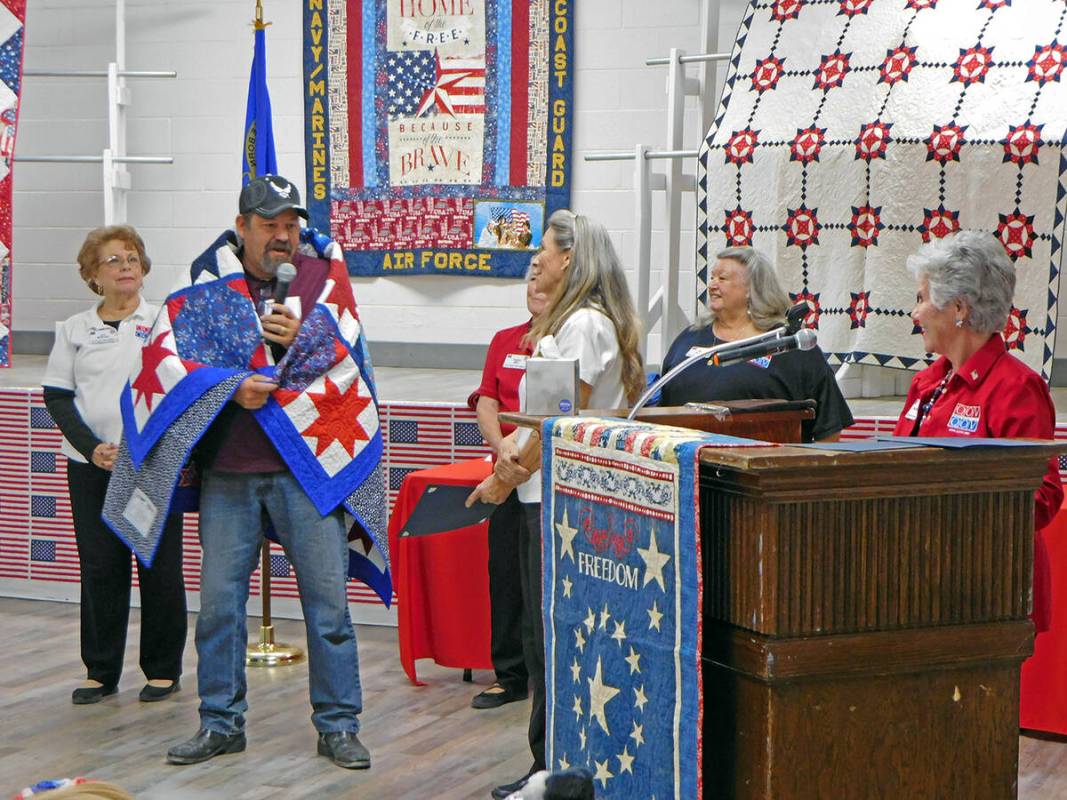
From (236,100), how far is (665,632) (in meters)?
5.58

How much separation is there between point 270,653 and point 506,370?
1304 mm

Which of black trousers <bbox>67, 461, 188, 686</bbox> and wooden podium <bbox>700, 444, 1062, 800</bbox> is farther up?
wooden podium <bbox>700, 444, 1062, 800</bbox>

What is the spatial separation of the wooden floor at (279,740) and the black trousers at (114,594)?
0.33 feet

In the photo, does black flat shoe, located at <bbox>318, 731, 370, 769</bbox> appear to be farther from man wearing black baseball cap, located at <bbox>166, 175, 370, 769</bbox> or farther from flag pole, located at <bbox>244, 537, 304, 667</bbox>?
flag pole, located at <bbox>244, 537, 304, 667</bbox>

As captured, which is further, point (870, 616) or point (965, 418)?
point (965, 418)

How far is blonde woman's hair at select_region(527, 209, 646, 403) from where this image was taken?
303cm

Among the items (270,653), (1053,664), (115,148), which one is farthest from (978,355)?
(115,148)

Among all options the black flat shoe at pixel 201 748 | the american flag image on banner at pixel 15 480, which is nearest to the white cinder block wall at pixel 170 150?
the american flag image on banner at pixel 15 480

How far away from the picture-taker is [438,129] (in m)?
6.74

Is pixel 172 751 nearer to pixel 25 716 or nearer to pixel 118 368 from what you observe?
pixel 25 716

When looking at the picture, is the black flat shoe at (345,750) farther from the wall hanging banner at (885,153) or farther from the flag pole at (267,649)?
the wall hanging banner at (885,153)

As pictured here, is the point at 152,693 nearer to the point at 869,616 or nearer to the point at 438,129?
the point at 869,616

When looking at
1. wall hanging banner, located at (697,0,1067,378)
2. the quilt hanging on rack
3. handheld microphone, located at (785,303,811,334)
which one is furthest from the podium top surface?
the quilt hanging on rack

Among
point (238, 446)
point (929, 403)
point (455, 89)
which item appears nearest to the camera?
point (929, 403)
